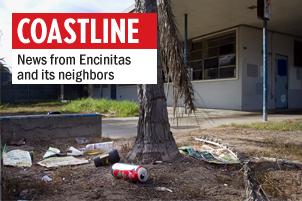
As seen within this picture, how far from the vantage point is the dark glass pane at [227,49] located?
18359mm

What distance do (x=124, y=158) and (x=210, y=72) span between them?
564 inches

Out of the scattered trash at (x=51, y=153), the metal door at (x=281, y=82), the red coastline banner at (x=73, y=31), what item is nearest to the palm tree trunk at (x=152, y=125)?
the red coastline banner at (x=73, y=31)

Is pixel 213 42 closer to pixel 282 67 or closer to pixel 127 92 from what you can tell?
pixel 282 67

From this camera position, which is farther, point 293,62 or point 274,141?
point 293,62

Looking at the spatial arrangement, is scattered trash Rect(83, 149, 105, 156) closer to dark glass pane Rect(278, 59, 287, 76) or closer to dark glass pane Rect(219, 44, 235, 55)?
dark glass pane Rect(219, 44, 235, 55)

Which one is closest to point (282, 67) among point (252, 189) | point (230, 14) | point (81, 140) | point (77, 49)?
point (230, 14)

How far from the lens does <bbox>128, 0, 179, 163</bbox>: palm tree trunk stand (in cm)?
552

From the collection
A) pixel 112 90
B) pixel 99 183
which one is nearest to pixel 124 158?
pixel 99 183

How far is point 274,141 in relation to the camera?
829 cm

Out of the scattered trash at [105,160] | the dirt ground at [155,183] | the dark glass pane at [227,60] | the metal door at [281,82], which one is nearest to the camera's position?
the dirt ground at [155,183]

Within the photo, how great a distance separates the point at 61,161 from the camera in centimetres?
592

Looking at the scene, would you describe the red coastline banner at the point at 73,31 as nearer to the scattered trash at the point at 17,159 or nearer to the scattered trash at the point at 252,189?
the scattered trash at the point at 17,159

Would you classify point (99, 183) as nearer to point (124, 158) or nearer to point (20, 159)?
point (124, 158)

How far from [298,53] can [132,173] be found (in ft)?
59.4
